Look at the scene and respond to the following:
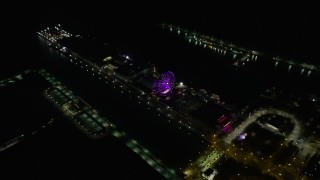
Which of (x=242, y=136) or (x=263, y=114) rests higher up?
(x=263, y=114)

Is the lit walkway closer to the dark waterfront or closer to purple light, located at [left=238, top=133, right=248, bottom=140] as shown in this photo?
purple light, located at [left=238, top=133, right=248, bottom=140]

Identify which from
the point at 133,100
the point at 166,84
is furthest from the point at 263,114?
the point at 133,100

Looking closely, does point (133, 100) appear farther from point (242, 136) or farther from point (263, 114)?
point (263, 114)

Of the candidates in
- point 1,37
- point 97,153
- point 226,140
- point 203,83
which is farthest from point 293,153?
point 1,37

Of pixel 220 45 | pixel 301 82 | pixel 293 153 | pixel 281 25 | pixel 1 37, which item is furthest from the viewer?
pixel 1 37

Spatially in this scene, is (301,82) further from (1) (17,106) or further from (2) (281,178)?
(1) (17,106)

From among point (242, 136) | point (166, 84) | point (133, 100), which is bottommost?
point (133, 100)

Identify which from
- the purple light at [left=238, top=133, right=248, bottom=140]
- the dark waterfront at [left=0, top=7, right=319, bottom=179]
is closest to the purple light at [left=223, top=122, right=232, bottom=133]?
the purple light at [left=238, top=133, right=248, bottom=140]

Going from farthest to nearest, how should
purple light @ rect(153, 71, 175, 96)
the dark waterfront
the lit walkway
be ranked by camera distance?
purple light @ rect(153, 71, 175, 96), the dark waterfront, the lit walkway
